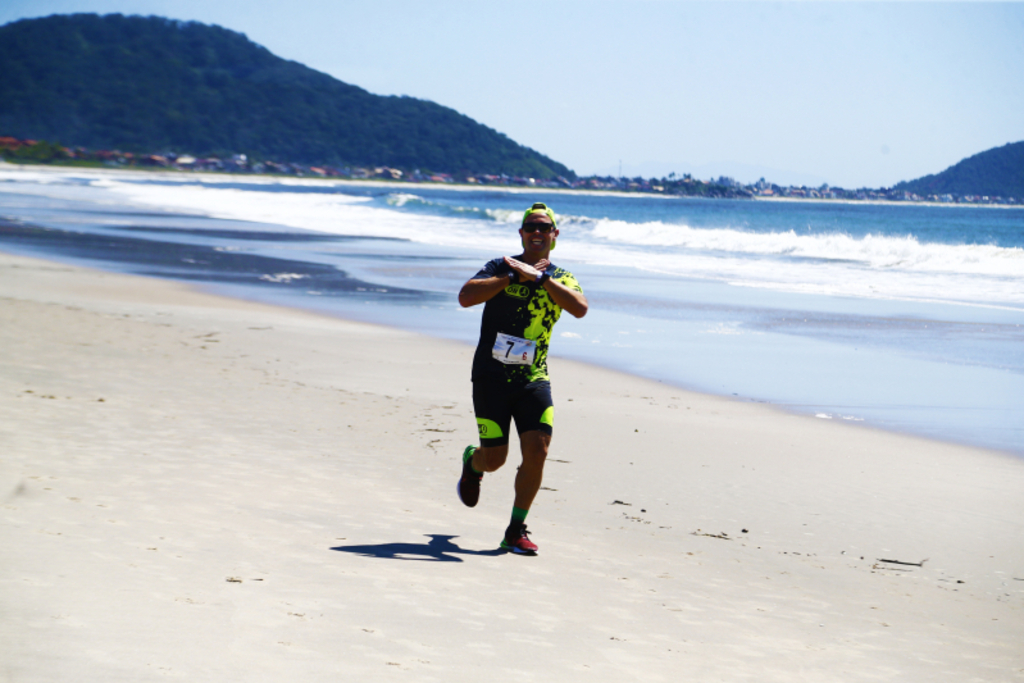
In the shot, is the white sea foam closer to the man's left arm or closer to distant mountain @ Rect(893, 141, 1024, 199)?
the man's left arm

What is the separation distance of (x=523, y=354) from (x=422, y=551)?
39.9 inches

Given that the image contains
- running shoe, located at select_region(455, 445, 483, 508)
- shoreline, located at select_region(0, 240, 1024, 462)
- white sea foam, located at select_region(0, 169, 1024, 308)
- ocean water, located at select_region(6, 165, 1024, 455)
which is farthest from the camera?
white sea foam, located at select_region(0, 169, 1024, 308)

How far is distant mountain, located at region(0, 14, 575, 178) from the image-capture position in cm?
15788

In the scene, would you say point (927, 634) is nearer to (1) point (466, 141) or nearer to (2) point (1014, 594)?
(2) point (1014, 594)

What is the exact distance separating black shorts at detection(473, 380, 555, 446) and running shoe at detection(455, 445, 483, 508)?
0.31 metres

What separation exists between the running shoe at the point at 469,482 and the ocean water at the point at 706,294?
14.1ft

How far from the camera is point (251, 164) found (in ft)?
510

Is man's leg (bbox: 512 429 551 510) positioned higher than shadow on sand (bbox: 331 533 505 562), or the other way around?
man's leg (bbox: 512 429 551 510)

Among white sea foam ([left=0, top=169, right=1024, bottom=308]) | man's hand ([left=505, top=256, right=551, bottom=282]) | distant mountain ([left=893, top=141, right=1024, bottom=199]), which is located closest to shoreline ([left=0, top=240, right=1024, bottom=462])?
man's hand ([left=505, top=256, right=551, bottom=282])

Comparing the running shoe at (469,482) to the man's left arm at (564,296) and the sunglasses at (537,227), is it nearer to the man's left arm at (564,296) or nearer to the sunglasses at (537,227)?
the man's left arm at (564,296)

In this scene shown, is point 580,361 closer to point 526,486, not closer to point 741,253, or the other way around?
point 526,486

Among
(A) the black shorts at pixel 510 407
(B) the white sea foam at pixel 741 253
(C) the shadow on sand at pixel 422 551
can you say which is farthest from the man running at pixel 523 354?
(B) the white sea foam at pixel 741 253

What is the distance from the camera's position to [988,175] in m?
126

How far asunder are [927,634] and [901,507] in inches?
76.2
